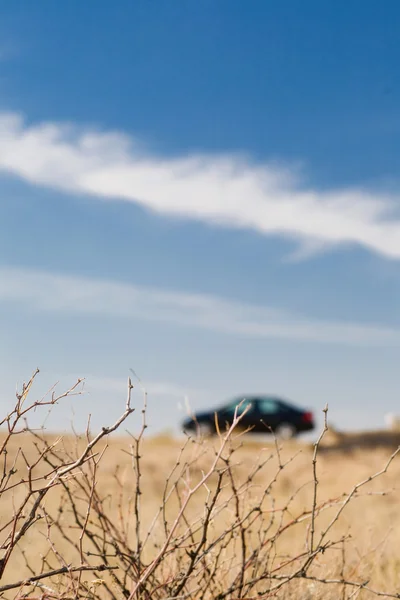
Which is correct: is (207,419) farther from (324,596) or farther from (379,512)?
(324,596)

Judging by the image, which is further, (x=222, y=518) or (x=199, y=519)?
(x=222, y=518)

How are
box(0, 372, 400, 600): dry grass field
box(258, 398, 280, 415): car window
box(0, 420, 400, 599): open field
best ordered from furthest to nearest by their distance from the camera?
box(258, 398, 280, 415): car window → box(0, 420, 400, 599): open field → box(0, 372, 400, 600): dry grass field

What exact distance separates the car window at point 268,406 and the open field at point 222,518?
254cm

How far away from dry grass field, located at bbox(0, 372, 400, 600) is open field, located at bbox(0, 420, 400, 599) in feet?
0.08

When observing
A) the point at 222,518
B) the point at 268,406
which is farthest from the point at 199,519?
the point at 268,406

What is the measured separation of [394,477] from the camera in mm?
17062

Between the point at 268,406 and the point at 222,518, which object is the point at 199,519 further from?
the point at 268,406

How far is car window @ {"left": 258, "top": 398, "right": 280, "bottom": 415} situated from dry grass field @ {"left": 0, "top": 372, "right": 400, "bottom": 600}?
2256 mm

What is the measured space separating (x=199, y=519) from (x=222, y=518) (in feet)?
16.3

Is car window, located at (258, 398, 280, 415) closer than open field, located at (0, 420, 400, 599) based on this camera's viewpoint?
No

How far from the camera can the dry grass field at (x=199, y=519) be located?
3209 millimetres

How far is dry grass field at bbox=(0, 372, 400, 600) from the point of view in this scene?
321 centimetres

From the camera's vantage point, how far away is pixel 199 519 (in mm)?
3750

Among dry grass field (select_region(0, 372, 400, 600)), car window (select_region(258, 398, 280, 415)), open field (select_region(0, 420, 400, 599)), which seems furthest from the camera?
Result: car window (select_region(258, 398, 280, 415))
